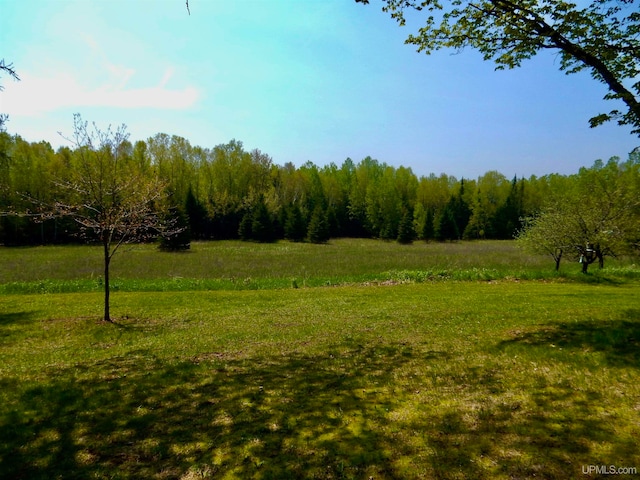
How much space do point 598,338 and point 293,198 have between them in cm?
7515

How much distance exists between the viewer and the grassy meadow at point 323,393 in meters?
3.63

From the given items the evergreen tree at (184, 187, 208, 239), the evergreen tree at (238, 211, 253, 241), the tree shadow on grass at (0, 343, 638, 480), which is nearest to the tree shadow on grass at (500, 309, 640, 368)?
the tree shadow on grass at (0, 343, 638, 480)

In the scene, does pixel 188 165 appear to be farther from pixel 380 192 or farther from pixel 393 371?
pixel 393 371

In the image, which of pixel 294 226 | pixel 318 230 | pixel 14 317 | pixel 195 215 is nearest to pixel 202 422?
pixel 14 317

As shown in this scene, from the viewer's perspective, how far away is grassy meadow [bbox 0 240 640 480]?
3.63 m

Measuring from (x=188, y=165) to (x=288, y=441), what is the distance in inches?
2875

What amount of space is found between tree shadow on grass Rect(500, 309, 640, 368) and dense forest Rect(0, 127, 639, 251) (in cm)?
4752

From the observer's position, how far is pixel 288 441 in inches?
158

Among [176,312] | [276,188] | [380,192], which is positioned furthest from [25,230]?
[380,192]

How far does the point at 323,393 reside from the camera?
539cm

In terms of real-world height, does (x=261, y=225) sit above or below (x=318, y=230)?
above

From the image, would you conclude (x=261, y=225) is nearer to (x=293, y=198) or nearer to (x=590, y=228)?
(x=293, y=198)

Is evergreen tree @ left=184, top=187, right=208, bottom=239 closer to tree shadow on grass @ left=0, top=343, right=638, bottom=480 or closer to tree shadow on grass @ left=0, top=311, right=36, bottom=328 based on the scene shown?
tree shadow on grass @ left=0, top=311, right=36, bottom=328

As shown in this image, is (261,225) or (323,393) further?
(261,225)
